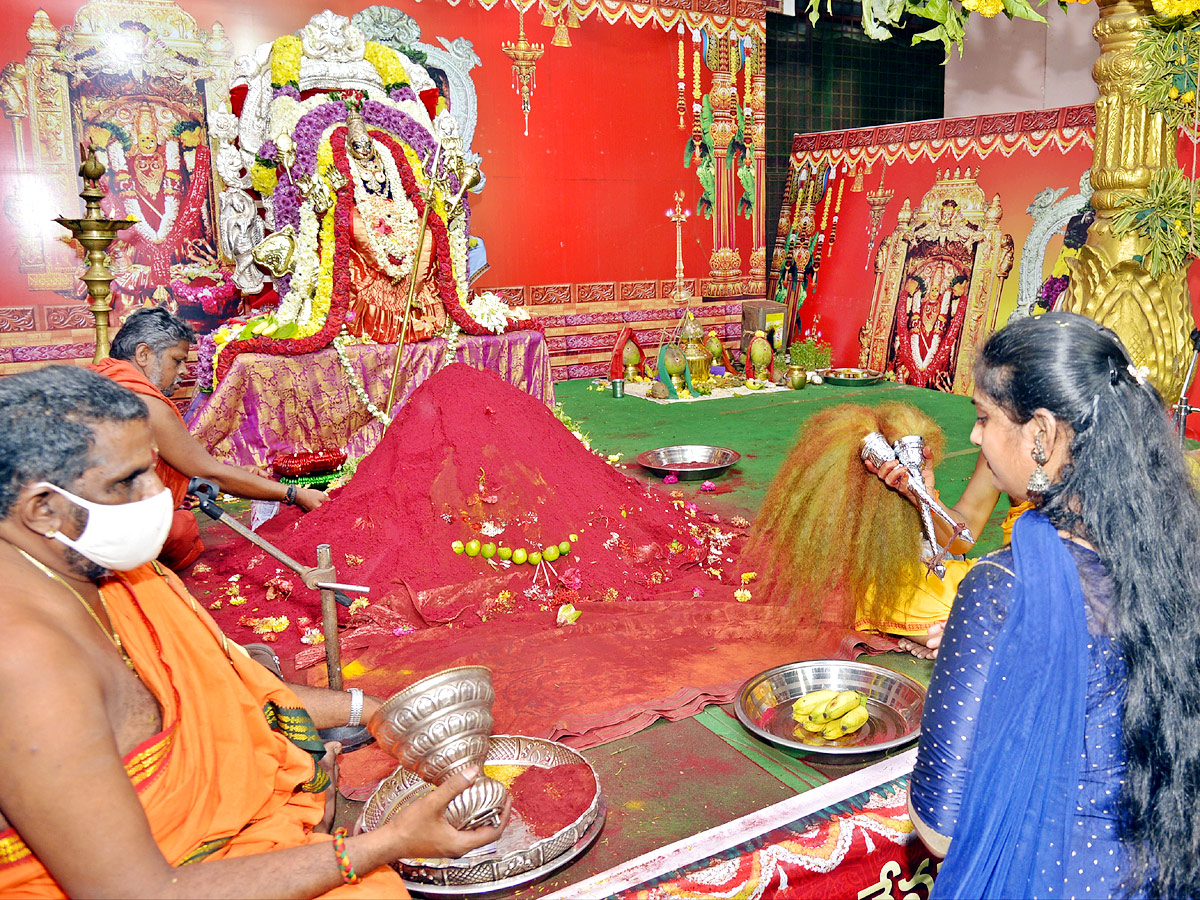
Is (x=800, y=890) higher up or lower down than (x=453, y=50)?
lower down

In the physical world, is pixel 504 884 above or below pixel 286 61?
below

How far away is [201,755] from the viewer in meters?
1.70

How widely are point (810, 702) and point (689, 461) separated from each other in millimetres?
3377

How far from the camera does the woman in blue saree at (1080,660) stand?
142 cm

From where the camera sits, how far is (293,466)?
4797mm

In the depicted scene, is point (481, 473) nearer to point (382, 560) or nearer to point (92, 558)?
point (382, 560)

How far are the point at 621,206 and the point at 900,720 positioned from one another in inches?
331

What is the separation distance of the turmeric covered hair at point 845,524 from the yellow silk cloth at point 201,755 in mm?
2069

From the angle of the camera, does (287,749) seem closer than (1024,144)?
Yes

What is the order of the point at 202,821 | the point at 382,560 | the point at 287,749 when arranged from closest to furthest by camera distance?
1. the point at 202,821
2. the point at 287,749
3. the point at 382,560

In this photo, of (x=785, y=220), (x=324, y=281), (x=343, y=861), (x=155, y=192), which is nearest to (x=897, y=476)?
(x=343, y=861)

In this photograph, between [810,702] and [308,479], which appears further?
[308,479]

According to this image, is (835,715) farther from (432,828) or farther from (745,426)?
(745,426)

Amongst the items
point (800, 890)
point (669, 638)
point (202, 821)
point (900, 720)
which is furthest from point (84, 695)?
point (669, 638)
